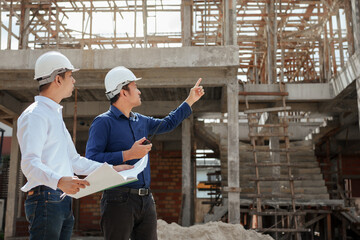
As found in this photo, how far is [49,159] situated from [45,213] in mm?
277

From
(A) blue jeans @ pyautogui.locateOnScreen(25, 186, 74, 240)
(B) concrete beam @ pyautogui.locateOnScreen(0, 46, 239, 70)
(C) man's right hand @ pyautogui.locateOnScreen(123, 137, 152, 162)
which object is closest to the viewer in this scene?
(A) blue jeans @ pyautogui.locateOnScreen(25, 186, 74, 240)

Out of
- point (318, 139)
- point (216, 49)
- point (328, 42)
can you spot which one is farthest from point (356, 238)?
point (216, 49)

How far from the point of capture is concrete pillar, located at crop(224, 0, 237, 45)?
370 inches

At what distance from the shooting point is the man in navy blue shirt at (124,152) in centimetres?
263

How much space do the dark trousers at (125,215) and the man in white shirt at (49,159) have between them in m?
0.29

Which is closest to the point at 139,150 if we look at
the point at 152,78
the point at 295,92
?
the point at 152,78

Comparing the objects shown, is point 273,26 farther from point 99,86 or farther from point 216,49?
point 99,86

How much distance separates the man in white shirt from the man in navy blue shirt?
0.70 feet

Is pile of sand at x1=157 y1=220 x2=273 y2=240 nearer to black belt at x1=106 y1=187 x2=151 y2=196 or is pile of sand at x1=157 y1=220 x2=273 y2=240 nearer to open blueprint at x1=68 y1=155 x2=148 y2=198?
black belt at x1=106 y1=187 x2=151 y2=196

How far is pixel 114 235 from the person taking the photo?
2.62 m

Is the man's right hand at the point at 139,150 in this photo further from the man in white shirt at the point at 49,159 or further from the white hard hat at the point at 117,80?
the white hard hat at the point at 117,80

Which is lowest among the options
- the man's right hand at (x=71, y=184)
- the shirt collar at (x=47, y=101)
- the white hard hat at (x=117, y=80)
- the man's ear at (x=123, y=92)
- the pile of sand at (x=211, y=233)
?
the pile of sand at (x=211, y=233)

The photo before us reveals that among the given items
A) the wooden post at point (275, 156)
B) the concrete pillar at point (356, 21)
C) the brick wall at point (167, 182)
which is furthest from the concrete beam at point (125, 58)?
the brick wall at point (167, 182)

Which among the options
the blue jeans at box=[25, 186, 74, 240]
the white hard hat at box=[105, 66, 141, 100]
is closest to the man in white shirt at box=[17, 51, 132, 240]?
the blue jeans at box=[25, 186, 74, 240]
